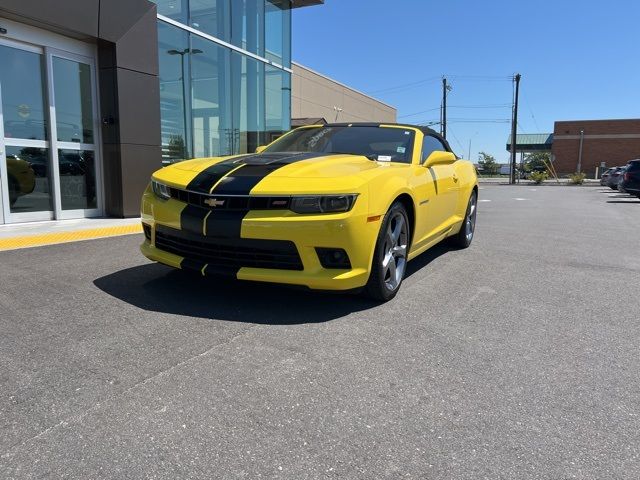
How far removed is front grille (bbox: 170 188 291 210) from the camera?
338 centimetres

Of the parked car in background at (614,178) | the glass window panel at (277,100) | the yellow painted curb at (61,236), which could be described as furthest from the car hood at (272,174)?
the parked car in background at (614,178)

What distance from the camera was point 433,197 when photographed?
4.77 meters

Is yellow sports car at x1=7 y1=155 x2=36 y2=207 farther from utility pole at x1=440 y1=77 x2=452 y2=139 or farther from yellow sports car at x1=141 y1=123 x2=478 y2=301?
utility pole at x1=440 y1=77 x2=452 y2=139

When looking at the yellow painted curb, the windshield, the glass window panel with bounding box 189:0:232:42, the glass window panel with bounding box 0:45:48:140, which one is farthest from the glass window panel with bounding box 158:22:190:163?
the windshield

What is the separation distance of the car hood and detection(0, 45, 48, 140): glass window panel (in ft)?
15.2

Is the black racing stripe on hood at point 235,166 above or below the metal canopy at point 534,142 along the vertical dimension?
below

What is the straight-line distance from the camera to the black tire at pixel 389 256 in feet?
12.0

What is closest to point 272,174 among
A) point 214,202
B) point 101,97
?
point 214,202

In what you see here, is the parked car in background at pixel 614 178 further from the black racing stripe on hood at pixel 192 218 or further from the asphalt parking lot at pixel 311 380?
the black racing stripe on hood at pixel 192 218

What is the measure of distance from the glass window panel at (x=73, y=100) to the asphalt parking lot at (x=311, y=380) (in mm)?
4254

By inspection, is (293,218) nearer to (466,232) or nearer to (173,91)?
(466,232)

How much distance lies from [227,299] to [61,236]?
12.2ft

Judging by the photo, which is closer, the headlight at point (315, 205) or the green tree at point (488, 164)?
the headlight at point (315, 205)

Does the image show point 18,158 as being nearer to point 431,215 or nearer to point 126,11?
point 126,11
